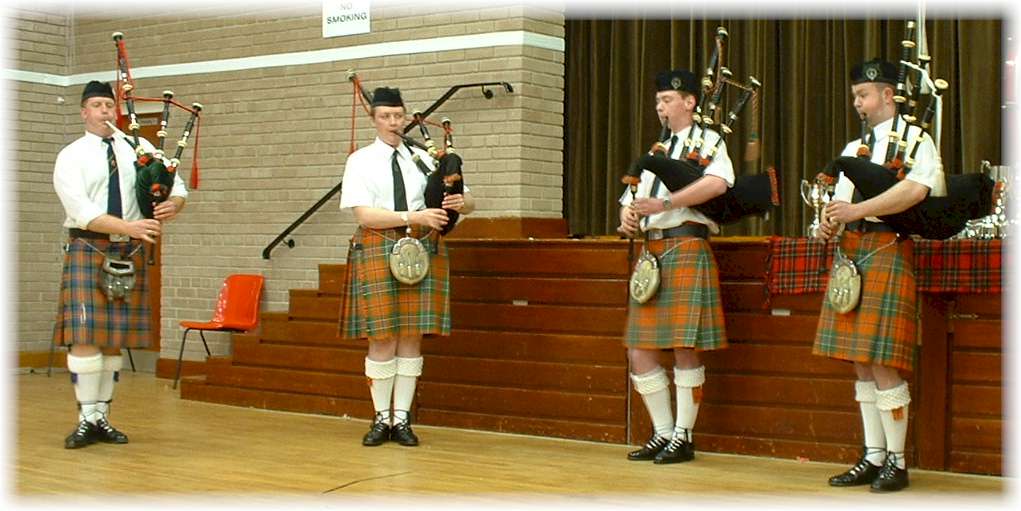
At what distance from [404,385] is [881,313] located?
1.97m

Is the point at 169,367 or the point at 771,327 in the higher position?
the point at 771,327

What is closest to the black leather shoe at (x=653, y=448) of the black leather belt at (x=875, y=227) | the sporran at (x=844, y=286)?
the sporran at (x=844, y=286)

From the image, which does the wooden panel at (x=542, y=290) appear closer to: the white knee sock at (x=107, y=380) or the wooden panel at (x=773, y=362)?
the wooden panel at (x=773, y=362)

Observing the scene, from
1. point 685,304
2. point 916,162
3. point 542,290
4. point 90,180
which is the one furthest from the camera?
point 542,290

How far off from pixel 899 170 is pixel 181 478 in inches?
97.4

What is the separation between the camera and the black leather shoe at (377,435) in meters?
5.21

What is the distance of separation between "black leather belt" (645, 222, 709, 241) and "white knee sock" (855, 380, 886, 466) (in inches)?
32.0

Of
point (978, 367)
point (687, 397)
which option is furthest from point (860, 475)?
point (687, 397)

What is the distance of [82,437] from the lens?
5.10 m

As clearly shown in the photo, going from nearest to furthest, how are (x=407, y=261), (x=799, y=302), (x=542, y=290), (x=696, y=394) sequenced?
(x=696, y=394) → (x=799, y=302) → (x=407, y=261) → (x=542, y=290)

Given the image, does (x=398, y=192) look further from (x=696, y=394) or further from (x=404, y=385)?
(x=696, y=394)

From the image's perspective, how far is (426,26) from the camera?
6.93m

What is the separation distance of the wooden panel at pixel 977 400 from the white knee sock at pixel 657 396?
3.22 feet

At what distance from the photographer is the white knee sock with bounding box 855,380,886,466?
4.25 meters
